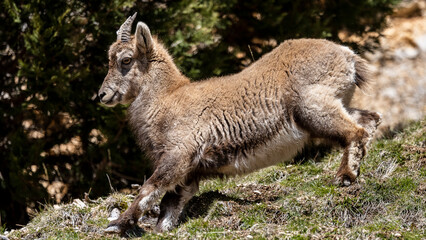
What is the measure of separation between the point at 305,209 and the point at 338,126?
1068mm

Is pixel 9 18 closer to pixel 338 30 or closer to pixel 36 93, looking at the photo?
pixel 36 93

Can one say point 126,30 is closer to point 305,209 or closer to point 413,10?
point 305,209

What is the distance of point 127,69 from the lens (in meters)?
7.34

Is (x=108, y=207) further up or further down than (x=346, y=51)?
further down

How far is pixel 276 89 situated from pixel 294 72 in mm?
302

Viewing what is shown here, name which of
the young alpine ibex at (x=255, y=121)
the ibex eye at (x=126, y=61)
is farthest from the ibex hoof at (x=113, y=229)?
the ibex eye at (x=126, y=61)

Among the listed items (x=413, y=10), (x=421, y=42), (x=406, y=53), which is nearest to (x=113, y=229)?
(x=406, y=53)

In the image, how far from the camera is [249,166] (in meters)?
6.74

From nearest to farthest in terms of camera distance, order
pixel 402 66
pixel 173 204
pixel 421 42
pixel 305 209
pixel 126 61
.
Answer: pixel 305 209 < pixel 173 204 < pixel 126 61 < pixel 402 66 < pixel 421 42

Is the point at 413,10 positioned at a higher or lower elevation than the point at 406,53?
higher

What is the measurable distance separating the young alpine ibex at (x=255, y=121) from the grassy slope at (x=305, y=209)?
1.15ft

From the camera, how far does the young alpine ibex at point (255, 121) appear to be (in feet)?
21.5

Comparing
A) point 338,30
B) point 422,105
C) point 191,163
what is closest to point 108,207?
point 191,163

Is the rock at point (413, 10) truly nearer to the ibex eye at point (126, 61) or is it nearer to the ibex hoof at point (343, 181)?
the ibex hoof at point (343, 181)
